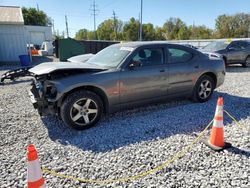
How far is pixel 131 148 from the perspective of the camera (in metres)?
3.29

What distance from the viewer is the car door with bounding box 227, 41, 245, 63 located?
1141cm

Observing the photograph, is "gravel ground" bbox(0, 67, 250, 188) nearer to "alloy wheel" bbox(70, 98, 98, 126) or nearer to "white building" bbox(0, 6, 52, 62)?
"alloy wheel" bbox(70, 98, 98, 126)

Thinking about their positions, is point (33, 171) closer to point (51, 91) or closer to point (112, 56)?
point (51, 91)

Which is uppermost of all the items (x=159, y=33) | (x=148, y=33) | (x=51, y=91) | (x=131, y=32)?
(x=131, y=32)

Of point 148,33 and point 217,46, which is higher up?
point 148,33

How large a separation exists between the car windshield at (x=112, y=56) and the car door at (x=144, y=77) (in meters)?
0.20

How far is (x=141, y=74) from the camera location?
438 centimetres

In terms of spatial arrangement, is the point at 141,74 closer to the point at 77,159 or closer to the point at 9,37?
the point at 77,159

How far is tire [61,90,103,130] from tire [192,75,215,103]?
2.59 metres

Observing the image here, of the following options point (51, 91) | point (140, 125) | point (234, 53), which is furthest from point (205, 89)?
point (234, 53)

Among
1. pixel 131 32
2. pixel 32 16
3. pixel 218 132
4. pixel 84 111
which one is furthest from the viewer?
pixel 131 32

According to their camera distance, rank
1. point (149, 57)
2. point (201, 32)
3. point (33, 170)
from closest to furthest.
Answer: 1. point (33, 170)
2. point (149, 57)
3. point (201, 32)

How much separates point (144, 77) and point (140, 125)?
0.98m

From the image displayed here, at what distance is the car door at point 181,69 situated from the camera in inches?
192
